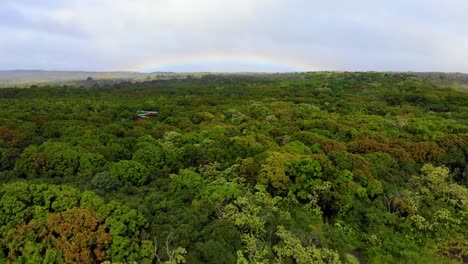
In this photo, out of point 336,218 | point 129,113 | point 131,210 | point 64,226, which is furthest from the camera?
point 129,113

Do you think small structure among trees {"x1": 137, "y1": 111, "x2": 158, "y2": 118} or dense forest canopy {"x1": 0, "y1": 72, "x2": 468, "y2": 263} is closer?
dense forest canopy {"x1": 0, "y1": 72, "x2": 468, "y2": 263}

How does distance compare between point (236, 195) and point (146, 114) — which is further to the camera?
point (146, 114)

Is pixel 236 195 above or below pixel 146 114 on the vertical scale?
below

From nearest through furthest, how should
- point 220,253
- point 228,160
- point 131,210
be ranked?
point 220,253
point 131,210
point 228,160

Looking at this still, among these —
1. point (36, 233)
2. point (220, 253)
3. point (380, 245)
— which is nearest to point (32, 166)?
point (36, 233)

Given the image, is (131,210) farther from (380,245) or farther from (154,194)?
(380,245)

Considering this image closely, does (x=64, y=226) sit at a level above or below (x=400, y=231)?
above

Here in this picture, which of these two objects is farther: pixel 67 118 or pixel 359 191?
pixel 67 118

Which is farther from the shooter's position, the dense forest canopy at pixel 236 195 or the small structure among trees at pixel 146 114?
the small structure among trees at pixel 146 114
